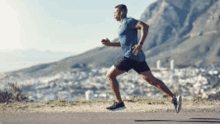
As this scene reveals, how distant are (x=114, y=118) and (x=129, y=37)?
146 centimetres

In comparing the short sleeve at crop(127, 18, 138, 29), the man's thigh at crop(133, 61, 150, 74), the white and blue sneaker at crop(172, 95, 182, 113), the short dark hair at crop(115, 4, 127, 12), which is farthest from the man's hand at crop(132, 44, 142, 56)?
the white and blue sneaker at crop(172, 95, 182, 113)

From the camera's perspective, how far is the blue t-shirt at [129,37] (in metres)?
5.37

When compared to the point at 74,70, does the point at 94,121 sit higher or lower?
lower

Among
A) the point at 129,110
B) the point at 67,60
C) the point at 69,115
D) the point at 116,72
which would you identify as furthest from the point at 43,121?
the point at 67,60

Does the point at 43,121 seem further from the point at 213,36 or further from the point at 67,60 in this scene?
the point at 67,60

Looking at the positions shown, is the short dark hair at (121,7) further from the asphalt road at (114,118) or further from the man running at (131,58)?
the asphalt road at (114,118)

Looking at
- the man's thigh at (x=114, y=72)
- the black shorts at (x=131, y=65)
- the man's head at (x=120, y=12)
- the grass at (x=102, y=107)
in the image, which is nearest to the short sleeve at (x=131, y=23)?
the man's head at (x=120, y=12)

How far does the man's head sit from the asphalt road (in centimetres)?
183

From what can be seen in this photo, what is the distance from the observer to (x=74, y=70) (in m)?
→ 170

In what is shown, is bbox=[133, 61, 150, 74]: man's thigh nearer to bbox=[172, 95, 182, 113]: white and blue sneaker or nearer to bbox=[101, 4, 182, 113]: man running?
bbox=[101, 4, 182, 113]: man running

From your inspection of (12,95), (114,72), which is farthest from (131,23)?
(12,95)

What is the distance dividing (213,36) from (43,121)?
169341 mm

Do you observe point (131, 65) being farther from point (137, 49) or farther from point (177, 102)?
point (177, 102)

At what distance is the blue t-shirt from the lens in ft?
17.6
